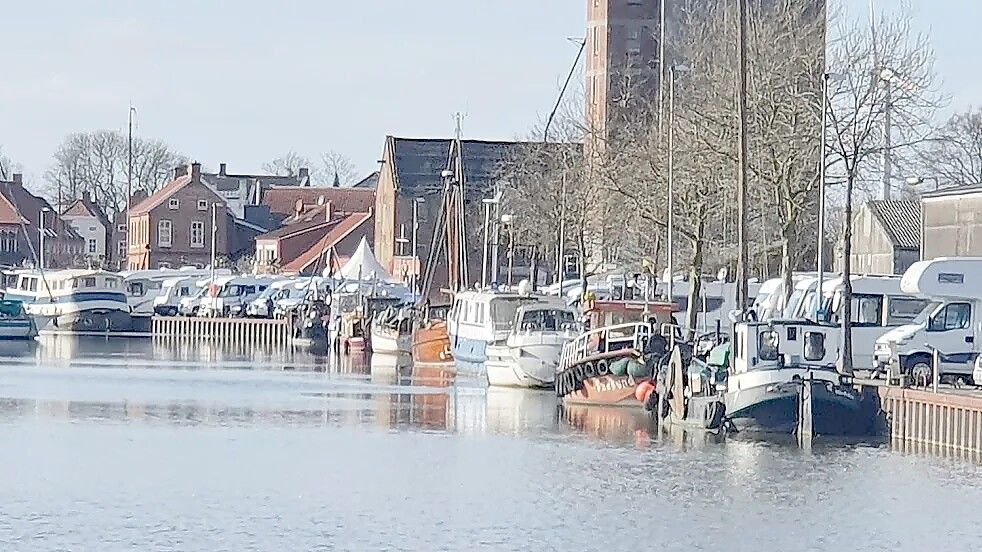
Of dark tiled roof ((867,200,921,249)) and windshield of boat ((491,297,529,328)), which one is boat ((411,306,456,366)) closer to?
windshield of boat ((491,297,529,328))

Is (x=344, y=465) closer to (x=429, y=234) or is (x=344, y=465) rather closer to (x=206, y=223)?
(x=429, y=234)

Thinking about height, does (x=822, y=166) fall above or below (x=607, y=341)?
above

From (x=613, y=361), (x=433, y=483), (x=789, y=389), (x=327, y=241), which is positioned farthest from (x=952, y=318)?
(x=327, y=241)

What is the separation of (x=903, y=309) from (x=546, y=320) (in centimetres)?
1253

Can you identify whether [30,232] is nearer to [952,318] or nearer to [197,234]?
[197,234]

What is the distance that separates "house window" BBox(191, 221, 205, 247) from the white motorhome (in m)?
111

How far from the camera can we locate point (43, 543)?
94.5 feet

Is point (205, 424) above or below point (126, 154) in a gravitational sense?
below

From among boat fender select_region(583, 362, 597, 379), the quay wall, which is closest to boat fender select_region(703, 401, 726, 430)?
the quay wall

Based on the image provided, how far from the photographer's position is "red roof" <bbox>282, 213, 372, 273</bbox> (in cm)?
14462

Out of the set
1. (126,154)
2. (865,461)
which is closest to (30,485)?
(865,461)

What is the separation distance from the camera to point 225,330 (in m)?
113

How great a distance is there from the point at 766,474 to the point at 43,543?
1487 centimetres

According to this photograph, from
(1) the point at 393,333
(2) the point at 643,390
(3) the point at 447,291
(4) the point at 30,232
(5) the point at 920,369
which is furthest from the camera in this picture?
(4) the point at 30,232
